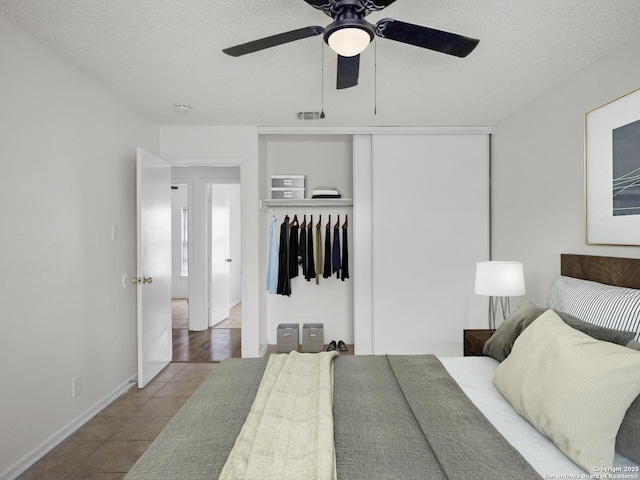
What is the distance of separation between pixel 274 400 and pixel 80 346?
1.82 m

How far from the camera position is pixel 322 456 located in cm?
114

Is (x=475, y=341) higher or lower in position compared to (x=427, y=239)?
lower

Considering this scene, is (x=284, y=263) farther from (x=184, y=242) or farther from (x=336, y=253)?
(x=184, y=242)

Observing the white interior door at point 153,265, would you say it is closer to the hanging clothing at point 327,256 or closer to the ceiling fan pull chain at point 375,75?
the hanging clothing at point 327,256

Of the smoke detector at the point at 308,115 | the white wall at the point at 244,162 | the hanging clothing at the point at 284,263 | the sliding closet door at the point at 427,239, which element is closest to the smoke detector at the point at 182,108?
the white wall at the point at 244,162

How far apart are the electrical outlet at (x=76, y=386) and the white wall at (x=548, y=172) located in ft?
11.3

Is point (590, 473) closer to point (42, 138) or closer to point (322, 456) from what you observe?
point (322, 456)

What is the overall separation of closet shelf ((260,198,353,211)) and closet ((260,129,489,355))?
0.87 feet

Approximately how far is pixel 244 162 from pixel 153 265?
1.32 metres

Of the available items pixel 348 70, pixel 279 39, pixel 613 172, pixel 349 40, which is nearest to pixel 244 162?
pixel 348 70

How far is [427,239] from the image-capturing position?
12.9ft

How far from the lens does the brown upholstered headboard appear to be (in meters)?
2.12

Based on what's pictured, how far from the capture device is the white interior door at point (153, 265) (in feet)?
10.3

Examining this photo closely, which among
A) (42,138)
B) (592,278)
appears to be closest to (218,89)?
(42,138)
